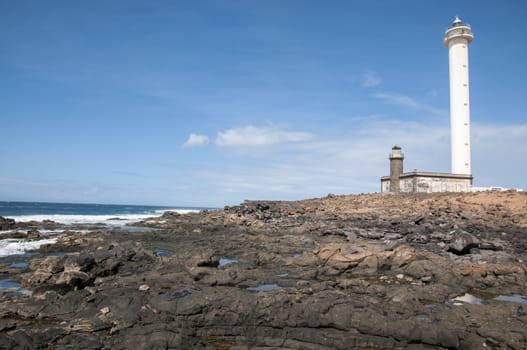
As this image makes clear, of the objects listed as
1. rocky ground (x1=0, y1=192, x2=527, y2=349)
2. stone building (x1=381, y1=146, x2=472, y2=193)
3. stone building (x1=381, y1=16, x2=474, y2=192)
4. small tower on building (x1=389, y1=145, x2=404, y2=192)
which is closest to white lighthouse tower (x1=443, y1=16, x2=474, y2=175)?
stone building (x1=381, y1=16, x2=474, y2=192)

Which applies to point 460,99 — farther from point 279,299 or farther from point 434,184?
point 279,299

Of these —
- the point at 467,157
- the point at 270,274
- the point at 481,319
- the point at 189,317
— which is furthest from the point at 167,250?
the point at 467,157

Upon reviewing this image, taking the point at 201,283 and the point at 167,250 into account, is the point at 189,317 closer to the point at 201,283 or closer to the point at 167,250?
the point at 201,283

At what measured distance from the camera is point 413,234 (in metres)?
16.0

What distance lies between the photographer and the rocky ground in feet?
19.8

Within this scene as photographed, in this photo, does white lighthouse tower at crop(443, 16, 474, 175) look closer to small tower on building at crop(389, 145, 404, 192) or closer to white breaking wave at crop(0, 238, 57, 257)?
small tower on building at crop(389, 145, 404, 192)

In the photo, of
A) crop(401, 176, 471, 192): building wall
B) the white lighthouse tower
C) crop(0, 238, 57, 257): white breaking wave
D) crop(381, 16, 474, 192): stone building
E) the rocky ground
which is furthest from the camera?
the white lighthouse tower

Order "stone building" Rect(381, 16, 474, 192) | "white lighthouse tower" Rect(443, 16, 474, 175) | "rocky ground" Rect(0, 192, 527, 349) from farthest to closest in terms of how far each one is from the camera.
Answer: "white lighthouse tower" Rect(443, 16, 474, 175) < "stone building" Rect(381, 16, 474, 192) < "rocky ground" Rect(0, 192, 527, 349)

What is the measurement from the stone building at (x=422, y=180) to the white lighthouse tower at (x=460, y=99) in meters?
1.60

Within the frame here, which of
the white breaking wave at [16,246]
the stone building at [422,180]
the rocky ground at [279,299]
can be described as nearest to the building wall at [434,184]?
the stone building at [422,180]

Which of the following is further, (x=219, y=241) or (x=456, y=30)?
(x=456, y=30)

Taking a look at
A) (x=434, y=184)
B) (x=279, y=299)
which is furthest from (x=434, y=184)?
(x=279, y=299)

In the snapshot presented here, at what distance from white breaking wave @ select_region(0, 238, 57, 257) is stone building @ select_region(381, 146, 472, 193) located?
27951mm

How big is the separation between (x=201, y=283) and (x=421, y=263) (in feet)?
19.5
